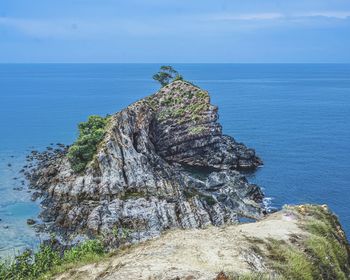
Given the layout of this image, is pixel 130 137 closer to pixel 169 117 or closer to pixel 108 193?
pixel 108 193

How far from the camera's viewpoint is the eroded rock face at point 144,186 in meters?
78.1

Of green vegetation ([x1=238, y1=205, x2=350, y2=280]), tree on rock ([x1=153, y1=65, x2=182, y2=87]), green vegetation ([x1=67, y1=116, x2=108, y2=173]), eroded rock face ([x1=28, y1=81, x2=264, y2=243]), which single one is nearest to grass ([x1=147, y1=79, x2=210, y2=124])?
eroded rock face ([x1=28, y1=81, x2=264, y2=243])

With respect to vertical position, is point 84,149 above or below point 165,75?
below

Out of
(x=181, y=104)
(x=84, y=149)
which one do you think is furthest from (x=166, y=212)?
(x=181, y=104)

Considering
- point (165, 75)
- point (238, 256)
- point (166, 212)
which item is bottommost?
point (166, 212)

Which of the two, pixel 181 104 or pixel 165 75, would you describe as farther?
pixel 165 75

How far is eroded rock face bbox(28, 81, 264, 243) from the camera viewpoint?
7812 centimetres

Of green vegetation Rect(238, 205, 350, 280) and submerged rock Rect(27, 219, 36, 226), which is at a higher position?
green vegetation Rect(238, 205, 350, 280)

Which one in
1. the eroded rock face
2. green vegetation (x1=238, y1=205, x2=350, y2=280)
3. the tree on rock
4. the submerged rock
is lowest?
the submerged rock

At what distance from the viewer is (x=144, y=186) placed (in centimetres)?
8638

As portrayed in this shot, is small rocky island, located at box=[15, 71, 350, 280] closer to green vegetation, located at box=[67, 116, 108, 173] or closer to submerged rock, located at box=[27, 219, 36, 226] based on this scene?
green vegetation, located at box=[67, 116, 108, 173]

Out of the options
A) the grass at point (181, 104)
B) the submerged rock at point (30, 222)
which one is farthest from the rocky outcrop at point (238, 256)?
the grass at point (181, 104)

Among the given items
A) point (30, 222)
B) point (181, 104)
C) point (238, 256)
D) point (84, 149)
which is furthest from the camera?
point (181, 104)

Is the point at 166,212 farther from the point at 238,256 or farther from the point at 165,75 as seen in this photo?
the point at 165,75
